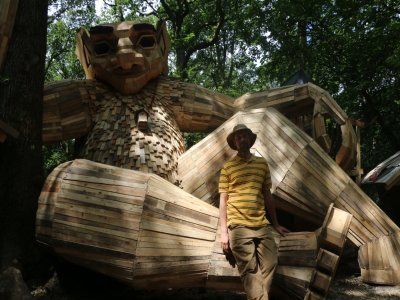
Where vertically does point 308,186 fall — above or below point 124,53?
below

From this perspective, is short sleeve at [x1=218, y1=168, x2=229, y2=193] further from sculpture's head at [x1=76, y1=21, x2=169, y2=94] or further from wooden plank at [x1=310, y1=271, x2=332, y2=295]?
sculpture's head at [x1=76, y1=21, x2=169, y2=94]

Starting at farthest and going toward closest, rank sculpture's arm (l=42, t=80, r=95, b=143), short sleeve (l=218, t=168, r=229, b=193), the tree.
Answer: the tree < sculpture's arm (l=42, t=80, r=95, b=143) < short sleeve (l=218, t=168, r=229, b=193)

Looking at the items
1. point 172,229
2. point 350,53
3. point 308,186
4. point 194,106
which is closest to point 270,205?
point 172,229

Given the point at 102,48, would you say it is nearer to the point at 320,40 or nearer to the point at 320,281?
the point at 320,281

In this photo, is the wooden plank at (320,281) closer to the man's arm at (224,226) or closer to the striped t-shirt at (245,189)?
the striped t-shirt at (245,189)

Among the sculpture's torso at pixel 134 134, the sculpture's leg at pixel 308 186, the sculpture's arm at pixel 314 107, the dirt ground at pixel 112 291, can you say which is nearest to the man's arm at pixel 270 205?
the sculpture's leg at pixel 308 186

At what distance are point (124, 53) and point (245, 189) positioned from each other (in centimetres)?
208

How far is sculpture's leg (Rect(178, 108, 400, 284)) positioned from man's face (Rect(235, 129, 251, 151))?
816 millimetres

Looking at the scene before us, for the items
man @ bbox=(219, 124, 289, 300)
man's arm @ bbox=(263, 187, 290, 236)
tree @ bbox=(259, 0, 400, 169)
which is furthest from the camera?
tree @ bbox=(259, 0, 400, 169)

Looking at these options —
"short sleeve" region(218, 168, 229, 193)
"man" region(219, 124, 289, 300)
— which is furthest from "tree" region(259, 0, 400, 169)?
"short sleeve" region(218, 168, 229, 193)

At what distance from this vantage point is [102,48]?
4.30 metres

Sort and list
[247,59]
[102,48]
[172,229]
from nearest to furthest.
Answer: [172,229] → [102,48] → [247,59]

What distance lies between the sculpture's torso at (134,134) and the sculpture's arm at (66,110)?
0.30ft

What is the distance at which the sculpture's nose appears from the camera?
13.3ft
